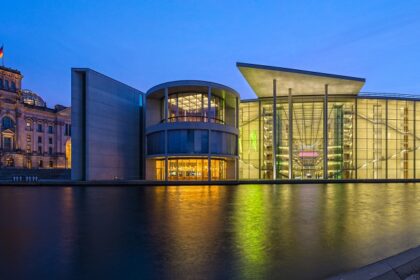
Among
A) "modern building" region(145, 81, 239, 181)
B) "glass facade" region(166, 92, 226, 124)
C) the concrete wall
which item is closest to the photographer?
the concrete wall

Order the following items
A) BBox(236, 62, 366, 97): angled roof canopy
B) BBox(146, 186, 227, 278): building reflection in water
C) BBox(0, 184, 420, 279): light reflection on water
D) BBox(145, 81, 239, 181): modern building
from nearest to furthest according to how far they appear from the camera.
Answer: BBox(0, 184, 420, 279): light reflection on water, BBox(146, 186, 227, 278): building reflection in water, BBox(145, 81, 239, 181): modern building, BBox(236, 62, 366, 97): angled roof canopy

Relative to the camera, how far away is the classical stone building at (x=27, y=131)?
8625 centimetres

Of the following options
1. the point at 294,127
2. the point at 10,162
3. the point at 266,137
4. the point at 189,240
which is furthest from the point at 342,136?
the point at 10,162

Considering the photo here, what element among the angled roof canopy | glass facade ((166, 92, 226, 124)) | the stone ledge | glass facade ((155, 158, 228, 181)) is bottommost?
glass facade ((155, 158, 228, 181))

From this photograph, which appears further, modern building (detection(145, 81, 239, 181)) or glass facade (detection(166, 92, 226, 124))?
glass facade (detection(166, 92, 226, 124))

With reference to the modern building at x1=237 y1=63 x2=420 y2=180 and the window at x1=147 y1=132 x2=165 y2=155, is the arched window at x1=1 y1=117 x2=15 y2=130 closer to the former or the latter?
the window at x1=147 y1=132 x2=165 y2=155

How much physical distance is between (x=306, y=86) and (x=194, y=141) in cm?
1860

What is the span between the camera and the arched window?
3386 inches

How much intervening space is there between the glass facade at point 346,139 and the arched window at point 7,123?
230 ft

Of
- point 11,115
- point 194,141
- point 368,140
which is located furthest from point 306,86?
point 11,115

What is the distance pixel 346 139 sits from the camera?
50094 millimetres

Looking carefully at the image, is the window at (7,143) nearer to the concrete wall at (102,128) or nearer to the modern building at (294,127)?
the modern building at (294,127)

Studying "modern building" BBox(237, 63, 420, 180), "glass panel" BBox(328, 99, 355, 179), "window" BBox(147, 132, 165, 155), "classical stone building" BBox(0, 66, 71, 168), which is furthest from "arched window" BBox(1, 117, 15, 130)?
"glass panel" BBox(328, 99, 355, 179)

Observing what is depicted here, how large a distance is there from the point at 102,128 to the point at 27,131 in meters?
65.1
